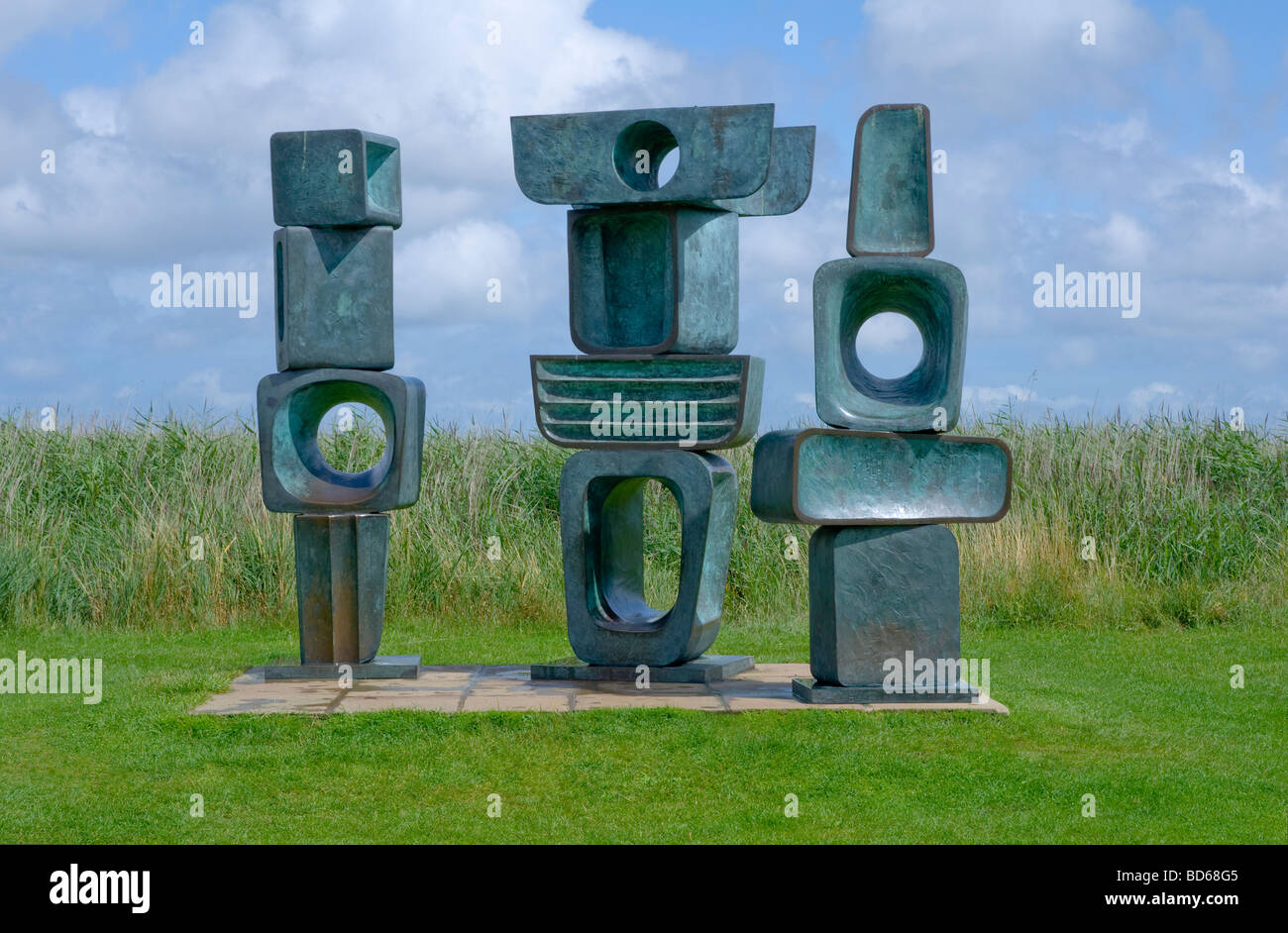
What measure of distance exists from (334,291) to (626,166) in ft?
5.31

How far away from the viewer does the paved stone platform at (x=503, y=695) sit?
7.04 metres

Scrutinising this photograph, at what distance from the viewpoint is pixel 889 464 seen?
→ 7.05 metres

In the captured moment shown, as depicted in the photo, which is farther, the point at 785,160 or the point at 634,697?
the point at 785,160

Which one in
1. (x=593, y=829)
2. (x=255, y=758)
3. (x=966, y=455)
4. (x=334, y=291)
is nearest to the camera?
(x=593, y=829)

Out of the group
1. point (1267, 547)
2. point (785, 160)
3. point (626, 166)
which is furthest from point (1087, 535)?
point (626, 166)

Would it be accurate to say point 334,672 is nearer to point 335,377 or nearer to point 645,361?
point 335,377

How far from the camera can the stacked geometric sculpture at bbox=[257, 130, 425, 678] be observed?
781cm

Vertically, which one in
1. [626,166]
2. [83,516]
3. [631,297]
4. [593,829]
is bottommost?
[593,829]

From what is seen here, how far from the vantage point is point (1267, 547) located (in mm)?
11664

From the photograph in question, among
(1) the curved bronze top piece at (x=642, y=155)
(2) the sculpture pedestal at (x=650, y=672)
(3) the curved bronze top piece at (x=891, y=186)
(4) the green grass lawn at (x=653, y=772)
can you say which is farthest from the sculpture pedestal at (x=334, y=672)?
(3) the curved bronze top piece at (x=891, y=186)

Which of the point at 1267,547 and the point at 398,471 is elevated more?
the point at 398,471

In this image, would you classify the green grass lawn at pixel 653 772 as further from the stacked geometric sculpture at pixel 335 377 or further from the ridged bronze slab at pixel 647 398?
the ridged bronze slab at pixel 647 398

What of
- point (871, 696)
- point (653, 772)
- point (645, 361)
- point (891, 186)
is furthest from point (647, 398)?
point (653, 772)

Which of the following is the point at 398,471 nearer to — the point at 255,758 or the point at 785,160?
the point at 255,758
